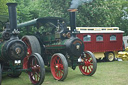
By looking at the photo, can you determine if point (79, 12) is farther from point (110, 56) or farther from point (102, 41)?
point (110, 56)

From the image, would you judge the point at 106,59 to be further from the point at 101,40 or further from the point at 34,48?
the point at 34,48

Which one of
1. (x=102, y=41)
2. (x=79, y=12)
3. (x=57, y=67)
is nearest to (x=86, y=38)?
(x=102, y=41)

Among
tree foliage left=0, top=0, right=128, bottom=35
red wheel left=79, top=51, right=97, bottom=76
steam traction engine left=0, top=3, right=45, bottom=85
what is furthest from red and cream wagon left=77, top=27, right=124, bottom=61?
steam traction engine left=0, top=3, right=45, bottom=85

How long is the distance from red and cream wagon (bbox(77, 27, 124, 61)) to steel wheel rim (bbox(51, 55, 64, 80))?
433 cm

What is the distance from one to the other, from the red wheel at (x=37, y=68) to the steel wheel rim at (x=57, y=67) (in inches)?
36.0

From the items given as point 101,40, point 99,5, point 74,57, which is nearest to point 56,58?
point 74,57

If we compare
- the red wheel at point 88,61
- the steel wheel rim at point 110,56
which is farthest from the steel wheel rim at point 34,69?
the steel wheel rim at point 110,56

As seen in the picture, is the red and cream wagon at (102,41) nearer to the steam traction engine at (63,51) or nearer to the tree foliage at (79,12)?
the tree foliage at (79,12)

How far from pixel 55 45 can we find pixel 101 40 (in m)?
4.96

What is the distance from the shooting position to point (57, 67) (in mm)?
6441

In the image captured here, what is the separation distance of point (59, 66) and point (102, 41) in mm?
5615

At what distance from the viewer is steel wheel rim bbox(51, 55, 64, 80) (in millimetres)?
6408

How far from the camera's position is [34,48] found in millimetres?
7273

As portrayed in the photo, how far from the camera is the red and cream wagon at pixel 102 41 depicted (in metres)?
11.0
